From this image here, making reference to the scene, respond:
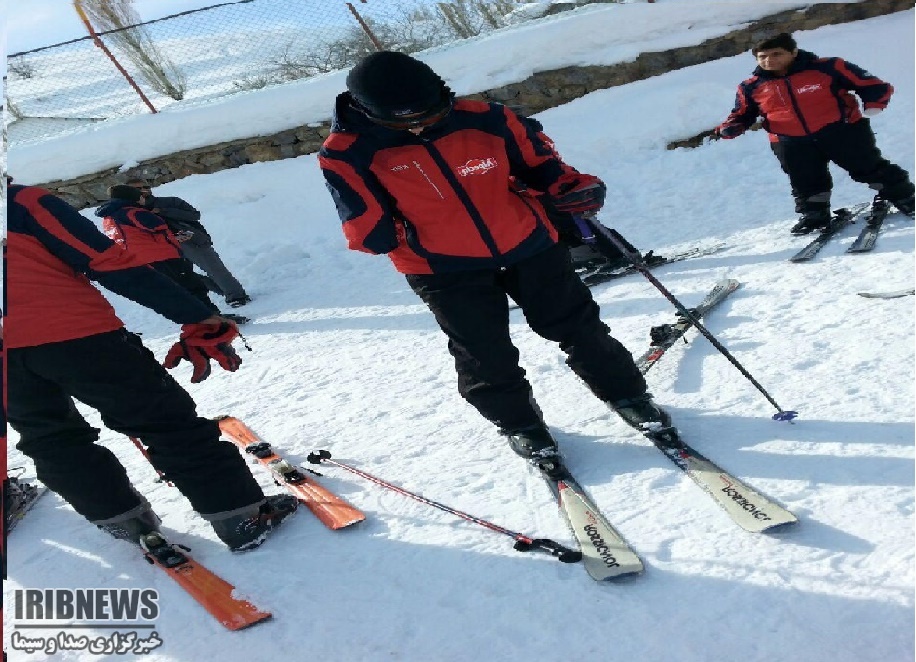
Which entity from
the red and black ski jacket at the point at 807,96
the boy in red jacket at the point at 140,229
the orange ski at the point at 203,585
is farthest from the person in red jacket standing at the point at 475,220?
the boy in red jacket at the point at 140,229

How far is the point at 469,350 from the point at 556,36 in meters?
8.85

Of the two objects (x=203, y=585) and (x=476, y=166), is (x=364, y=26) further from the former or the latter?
(x=203, y=585)

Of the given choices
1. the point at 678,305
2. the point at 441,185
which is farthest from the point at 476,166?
the point at 678,305

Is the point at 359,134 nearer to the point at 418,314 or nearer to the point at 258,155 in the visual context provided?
the point at 418,314

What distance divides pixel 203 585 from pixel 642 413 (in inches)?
75.4

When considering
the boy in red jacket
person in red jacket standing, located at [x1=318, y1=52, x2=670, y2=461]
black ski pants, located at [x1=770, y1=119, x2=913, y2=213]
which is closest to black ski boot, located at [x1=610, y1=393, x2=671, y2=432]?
person in red jacket standing, located at [x1=318, y1=52, x2=670, y2=461]

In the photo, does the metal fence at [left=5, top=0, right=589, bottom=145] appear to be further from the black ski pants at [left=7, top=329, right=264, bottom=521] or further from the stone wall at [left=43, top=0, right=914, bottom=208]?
the black ski pants at [left=7, top=329, right=264, bottom=521]

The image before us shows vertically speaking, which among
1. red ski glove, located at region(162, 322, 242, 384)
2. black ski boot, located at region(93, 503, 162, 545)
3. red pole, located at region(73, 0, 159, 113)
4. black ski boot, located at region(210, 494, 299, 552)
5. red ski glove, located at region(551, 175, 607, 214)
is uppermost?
red pole, located at region(73, 0, 159, 113)

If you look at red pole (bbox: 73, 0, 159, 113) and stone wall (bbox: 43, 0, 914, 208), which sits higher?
red pole (bbox: 73, 0, 159, 113)

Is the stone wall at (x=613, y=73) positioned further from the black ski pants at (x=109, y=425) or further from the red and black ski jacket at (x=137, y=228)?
the black ski pants at (x=109, y=425)

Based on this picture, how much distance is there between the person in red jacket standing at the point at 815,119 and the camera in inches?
195

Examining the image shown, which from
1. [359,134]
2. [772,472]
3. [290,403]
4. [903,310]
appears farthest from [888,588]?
[290,403]

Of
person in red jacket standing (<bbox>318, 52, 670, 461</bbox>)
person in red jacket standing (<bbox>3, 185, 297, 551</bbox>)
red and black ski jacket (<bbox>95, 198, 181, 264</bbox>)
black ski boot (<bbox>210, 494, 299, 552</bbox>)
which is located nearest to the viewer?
person in red jacket standing (<bbox>3, 185, 297, 551</bbox>)

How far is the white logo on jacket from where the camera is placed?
2.56 m
